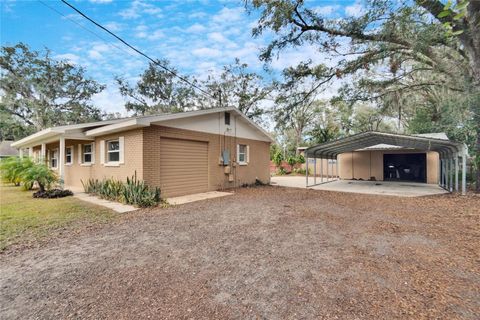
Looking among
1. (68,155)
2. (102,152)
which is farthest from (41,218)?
(68,155)

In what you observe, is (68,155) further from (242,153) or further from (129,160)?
(242,153)

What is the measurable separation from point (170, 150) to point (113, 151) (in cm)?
246

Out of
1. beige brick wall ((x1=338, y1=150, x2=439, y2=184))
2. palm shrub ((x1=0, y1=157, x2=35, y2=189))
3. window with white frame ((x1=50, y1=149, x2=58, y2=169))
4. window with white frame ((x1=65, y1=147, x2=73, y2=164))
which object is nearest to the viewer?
palm shrub ((x1=0, y1=157, x2=35, y2=189))

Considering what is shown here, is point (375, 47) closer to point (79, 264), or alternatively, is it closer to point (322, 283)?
point (322, 283)

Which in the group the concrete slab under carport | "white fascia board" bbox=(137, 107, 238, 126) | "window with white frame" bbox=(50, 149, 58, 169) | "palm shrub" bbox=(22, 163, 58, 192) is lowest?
the concrete slab under carport

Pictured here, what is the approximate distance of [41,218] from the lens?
558cm

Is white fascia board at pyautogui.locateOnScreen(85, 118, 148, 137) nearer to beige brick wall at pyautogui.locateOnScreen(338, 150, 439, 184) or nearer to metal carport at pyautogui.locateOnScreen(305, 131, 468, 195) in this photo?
metal carport at pyautogui.locateOnScreen(305, 131, 468, 195)

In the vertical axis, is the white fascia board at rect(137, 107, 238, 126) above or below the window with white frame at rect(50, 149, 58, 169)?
above

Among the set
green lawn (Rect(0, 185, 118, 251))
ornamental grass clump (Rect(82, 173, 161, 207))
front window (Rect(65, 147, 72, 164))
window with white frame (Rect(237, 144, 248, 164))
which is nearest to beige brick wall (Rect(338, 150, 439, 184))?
window with white frame (Rect(237, 144, 248, 164))

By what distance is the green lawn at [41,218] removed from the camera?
14.3ft

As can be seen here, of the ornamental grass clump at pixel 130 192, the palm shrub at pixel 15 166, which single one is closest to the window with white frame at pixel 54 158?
the palm shrub at pixel 15 166

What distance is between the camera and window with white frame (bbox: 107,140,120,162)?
907cm

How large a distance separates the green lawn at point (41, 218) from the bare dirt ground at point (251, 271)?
0.69 m

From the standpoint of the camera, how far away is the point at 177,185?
901 cm
